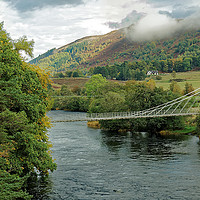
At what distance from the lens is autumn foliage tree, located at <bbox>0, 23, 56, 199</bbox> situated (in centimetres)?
1100

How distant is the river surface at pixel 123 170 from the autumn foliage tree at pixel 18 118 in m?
2.69

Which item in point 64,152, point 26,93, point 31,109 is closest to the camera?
point 31,109

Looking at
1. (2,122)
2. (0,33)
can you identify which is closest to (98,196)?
(2,122)

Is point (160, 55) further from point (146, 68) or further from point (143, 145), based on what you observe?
point (143, 145)

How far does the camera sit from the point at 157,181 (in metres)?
16.8

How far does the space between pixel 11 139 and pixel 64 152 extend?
492 inches

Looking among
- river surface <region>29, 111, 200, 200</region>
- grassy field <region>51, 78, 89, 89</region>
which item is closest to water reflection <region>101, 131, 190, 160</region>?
river surface <region>29, 111, 200, 200</region>

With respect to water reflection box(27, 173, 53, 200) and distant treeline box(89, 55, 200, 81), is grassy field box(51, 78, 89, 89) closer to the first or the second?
distant treeline box(89, 55, 200, 81)

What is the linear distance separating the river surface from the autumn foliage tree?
2690 mm

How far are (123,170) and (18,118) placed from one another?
9.74 metres

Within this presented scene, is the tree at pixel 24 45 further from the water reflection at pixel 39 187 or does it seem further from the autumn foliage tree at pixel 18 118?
the water reflection at pixel 39 187

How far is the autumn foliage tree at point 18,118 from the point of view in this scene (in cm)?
1100

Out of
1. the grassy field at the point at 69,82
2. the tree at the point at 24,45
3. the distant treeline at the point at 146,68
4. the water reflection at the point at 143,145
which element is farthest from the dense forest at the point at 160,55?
the tree at the point at 24,45

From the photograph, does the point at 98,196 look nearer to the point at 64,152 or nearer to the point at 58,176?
the point at 58,176
